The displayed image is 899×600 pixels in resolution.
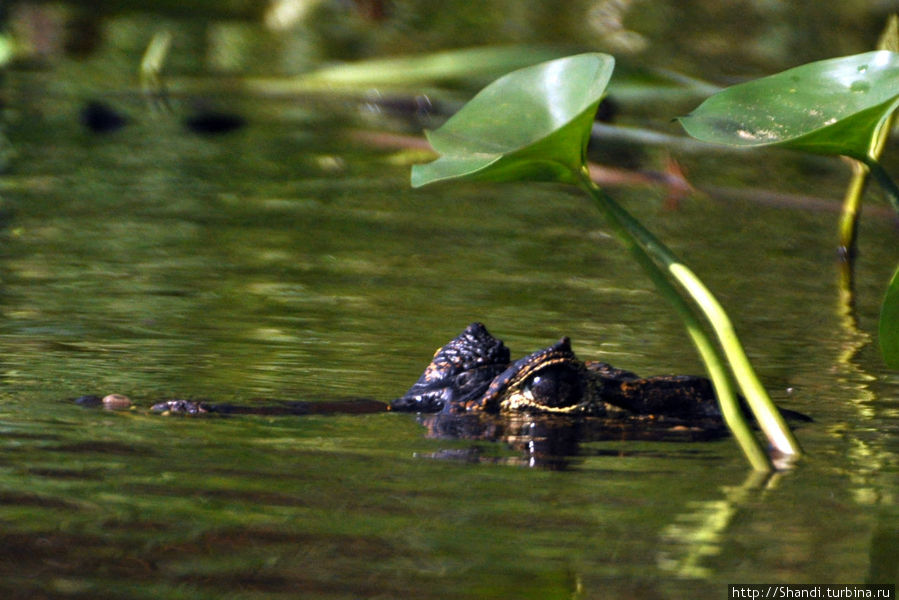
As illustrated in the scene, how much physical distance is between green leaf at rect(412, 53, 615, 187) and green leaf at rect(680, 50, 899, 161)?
214mm

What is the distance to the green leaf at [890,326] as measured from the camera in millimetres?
2738

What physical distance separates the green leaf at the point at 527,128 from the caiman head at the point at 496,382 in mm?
553

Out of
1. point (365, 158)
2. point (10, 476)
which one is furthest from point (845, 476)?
point (365, 158)

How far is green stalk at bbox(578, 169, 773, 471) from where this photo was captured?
104 inches

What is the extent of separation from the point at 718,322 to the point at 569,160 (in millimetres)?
397

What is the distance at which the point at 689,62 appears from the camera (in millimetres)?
12648

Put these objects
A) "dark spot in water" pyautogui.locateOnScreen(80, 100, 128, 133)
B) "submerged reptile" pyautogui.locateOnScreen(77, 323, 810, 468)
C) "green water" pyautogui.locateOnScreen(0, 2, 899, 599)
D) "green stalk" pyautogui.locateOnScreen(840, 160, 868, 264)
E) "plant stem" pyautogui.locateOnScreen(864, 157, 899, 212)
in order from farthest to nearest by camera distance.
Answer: "dark spot in water" pyautogui.locateOnScreen(80, 100, 128, 133)
"green stalk" pyautogui.locateOnScreen(840, 160, 868, 264)
"submerged reptile" pyautogui.locateOnScreen(77, 323, 810, 468)
"plant stem" pyautogui.locateOnScreen(864, 157, 899, 212)
"green water" pyautogui.locateOnScreen(0, 2, 899, 599)

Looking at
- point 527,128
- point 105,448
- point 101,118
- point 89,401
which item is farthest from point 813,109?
point 101,118

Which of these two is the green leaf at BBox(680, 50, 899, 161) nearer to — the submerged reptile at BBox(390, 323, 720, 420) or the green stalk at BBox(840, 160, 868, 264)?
the submerged reptile at BBox(390, 323, 720, 420)

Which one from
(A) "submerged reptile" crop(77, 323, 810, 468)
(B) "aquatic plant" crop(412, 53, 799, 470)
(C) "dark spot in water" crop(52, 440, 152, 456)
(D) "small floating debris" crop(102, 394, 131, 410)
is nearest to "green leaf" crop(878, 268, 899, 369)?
(B) "aquatic plant" crop(412, 53, 799, 470)

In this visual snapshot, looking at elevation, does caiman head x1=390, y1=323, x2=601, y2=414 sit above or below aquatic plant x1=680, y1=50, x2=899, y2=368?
below

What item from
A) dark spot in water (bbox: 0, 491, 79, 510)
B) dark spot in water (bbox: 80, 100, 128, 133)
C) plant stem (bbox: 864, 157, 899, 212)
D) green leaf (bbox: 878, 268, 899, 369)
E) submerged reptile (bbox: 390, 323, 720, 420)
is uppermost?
dark spot in water (bbox: 80, 100, 128, 133)

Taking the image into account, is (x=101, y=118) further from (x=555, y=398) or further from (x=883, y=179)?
(x=883, y=179)

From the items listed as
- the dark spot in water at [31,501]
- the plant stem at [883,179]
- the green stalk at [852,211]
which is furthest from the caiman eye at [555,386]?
the green stalk at [852,211]
